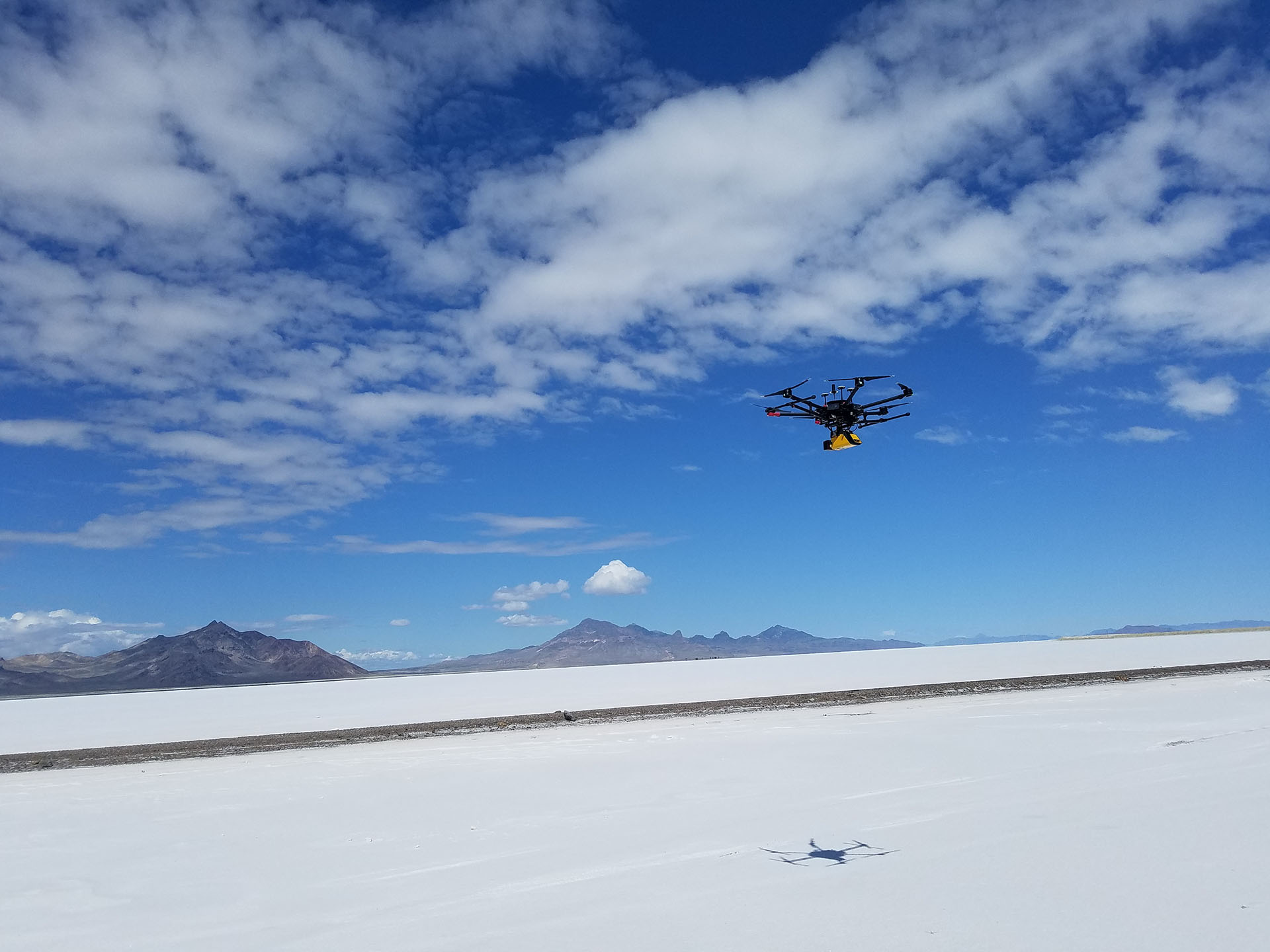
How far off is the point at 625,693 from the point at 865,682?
10.1 m

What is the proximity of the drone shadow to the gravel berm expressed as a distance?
39.8ft

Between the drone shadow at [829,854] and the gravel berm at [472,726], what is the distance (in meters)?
12.1

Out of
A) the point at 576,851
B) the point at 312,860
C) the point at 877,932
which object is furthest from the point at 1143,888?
the point at 312,860

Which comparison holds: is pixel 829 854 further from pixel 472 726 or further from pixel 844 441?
pixel 844 441

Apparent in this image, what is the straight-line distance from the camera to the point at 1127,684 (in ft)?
75.2

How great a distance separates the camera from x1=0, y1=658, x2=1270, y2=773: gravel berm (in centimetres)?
1645

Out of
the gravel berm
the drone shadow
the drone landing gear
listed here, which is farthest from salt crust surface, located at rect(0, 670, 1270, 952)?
the drone landing gear

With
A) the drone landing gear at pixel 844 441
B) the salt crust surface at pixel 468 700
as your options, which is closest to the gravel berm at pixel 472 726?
the salt crust surface at pixel 468 700

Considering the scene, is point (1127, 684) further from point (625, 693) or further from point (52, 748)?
point (52, 748)

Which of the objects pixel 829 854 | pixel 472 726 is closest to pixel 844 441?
pixel 472 726

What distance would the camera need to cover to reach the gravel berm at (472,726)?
16453 mm

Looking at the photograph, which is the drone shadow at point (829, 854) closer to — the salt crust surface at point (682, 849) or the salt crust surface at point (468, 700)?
the salt crust surface at point (682, 849)

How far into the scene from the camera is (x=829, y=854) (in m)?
7.10

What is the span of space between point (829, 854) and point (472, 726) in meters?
13.4
